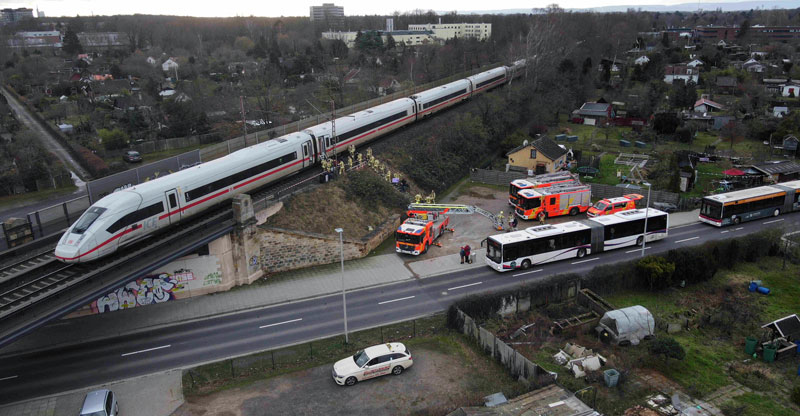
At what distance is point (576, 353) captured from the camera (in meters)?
24.4

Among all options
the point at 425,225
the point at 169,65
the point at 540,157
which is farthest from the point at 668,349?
the point at 169,65

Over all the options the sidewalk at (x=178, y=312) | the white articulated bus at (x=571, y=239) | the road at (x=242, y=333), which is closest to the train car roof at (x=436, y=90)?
the sidewalk at (x=178, y=312)

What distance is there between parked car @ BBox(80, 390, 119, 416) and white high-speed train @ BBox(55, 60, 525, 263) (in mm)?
7281

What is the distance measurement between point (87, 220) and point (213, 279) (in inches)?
328

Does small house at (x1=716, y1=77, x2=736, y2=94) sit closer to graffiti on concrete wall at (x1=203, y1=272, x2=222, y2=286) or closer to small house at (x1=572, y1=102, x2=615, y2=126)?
small house at (x1=572, y1=102, x2=615, y2=126)

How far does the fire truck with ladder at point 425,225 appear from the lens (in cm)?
3688

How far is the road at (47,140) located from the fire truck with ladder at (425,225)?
119 feet

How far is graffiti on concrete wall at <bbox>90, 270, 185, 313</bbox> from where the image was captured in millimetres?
29562

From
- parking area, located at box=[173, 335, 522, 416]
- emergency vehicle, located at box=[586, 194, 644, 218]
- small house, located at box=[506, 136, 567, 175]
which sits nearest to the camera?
parking area, located at box=[173, 335, 522, 416]

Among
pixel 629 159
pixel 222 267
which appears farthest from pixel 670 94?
pixel 222 267

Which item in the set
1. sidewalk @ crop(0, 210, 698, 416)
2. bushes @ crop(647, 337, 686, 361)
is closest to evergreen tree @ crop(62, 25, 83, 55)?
sidewalk @ crop(0, 210, 698, 416)

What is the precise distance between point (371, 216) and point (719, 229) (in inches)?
1093

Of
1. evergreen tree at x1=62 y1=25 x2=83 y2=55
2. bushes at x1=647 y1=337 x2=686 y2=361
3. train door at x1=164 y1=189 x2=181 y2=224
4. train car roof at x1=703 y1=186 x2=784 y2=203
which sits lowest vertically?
bushes at x1=647 y1=337 x2=686 y2=361

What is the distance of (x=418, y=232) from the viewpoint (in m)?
36.8
